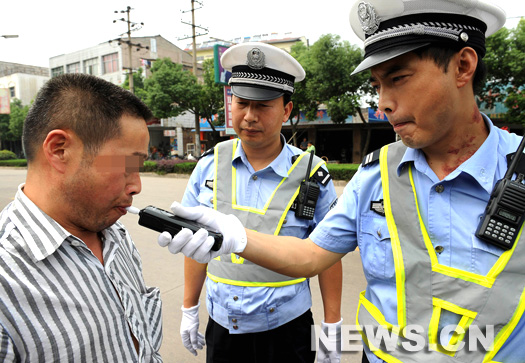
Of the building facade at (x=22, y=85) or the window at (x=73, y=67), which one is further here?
the building facade at (x=22, y=85)

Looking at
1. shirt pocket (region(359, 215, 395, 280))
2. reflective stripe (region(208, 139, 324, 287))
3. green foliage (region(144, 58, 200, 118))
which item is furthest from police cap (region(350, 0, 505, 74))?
green foliage (region(144, 58, 200, 118))

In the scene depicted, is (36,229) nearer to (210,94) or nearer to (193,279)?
(193,279)

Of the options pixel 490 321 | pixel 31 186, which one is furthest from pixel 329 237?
pixel 31 186

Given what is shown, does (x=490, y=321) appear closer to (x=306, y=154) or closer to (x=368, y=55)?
(x=368, y=55)

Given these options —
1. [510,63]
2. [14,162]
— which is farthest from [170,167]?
[14,162]

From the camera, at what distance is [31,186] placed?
1188 millimetres

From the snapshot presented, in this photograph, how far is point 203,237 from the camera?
1256 mm

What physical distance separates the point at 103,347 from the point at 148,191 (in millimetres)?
10528

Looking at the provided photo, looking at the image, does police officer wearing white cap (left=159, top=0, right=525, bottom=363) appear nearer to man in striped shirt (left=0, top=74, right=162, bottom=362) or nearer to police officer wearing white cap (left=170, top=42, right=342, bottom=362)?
man in striped shirt (left=0, top=74, right=162, bottom=362)

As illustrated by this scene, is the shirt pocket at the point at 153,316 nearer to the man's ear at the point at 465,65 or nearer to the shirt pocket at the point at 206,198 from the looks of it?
the shirt pocket at the point at 206,198

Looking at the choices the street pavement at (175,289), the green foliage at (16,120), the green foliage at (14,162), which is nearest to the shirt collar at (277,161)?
the street pavement at (175,289)

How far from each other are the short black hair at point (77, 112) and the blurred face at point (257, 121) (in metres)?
0.82

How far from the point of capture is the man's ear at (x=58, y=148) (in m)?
1.12

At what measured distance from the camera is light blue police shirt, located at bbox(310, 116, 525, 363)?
1.08 meters
